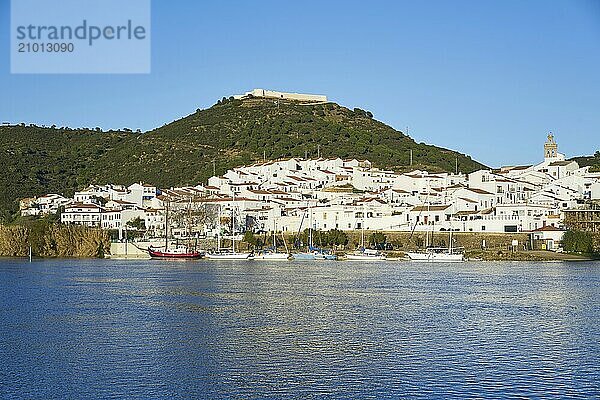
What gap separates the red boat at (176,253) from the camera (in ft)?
186

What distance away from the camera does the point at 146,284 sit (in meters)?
34.4

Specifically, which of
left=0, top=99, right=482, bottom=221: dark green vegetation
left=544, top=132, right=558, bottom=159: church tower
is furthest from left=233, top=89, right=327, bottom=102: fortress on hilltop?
left=544, top=132, right=558, bottom=159: church tower

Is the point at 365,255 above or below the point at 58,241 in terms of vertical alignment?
below

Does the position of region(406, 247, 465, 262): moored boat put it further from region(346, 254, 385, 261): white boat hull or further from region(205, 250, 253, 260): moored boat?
region(205, 250, 253, 260): moored boat

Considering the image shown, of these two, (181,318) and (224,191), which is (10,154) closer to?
(224,191)

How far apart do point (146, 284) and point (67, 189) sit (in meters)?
50.1

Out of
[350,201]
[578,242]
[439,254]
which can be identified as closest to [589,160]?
[350,201]

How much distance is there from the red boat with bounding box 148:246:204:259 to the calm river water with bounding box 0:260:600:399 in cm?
2101

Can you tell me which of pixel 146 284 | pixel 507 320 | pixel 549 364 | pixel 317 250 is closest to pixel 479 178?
pixel 317 250

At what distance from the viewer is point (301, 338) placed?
65.4ft

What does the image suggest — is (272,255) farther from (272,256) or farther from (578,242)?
(578,242)

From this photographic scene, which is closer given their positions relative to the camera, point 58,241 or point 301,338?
point 301,338

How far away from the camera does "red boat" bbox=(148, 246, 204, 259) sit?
2229 inches

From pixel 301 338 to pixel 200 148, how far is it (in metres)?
72.0
